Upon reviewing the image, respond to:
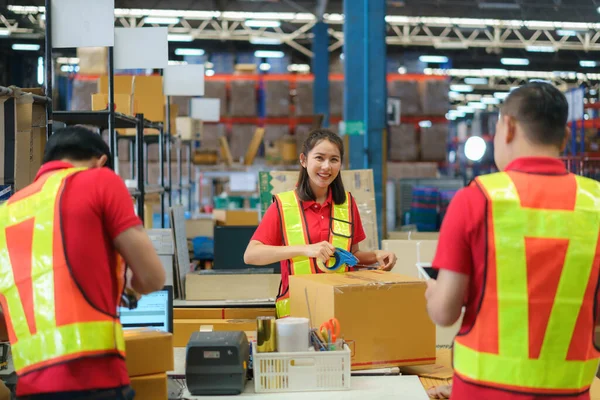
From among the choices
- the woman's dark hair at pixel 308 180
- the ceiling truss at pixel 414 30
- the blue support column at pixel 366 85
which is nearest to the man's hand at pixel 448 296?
the woman's dark hair at pixel 308 180

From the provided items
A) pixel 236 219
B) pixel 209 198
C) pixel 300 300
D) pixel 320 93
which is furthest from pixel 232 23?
pixel 300 300

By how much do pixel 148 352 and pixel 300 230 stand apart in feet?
3.98

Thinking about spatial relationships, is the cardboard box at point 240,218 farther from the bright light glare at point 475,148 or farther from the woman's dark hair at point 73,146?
the woman's dark hair at point 73,146

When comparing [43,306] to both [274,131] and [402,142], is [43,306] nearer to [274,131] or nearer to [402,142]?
[402,142]

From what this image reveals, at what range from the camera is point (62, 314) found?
1739mm

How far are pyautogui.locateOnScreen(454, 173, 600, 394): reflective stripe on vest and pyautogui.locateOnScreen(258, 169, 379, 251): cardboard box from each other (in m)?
2.74

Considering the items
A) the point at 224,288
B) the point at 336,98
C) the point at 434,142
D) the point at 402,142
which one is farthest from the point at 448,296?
the point at 336,98

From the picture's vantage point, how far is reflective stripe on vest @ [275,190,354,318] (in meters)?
3.23

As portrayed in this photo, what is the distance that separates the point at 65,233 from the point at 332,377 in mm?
1104

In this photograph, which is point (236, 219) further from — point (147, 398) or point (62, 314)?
point (62, 314)

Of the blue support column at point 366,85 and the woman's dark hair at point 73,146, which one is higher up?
the blue support column at point 366,85

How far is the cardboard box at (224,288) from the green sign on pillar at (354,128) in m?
5.01

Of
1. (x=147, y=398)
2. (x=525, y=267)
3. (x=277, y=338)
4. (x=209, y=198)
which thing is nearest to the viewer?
Answer: (x=525, y=267)

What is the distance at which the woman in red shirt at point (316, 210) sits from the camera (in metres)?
3.28
